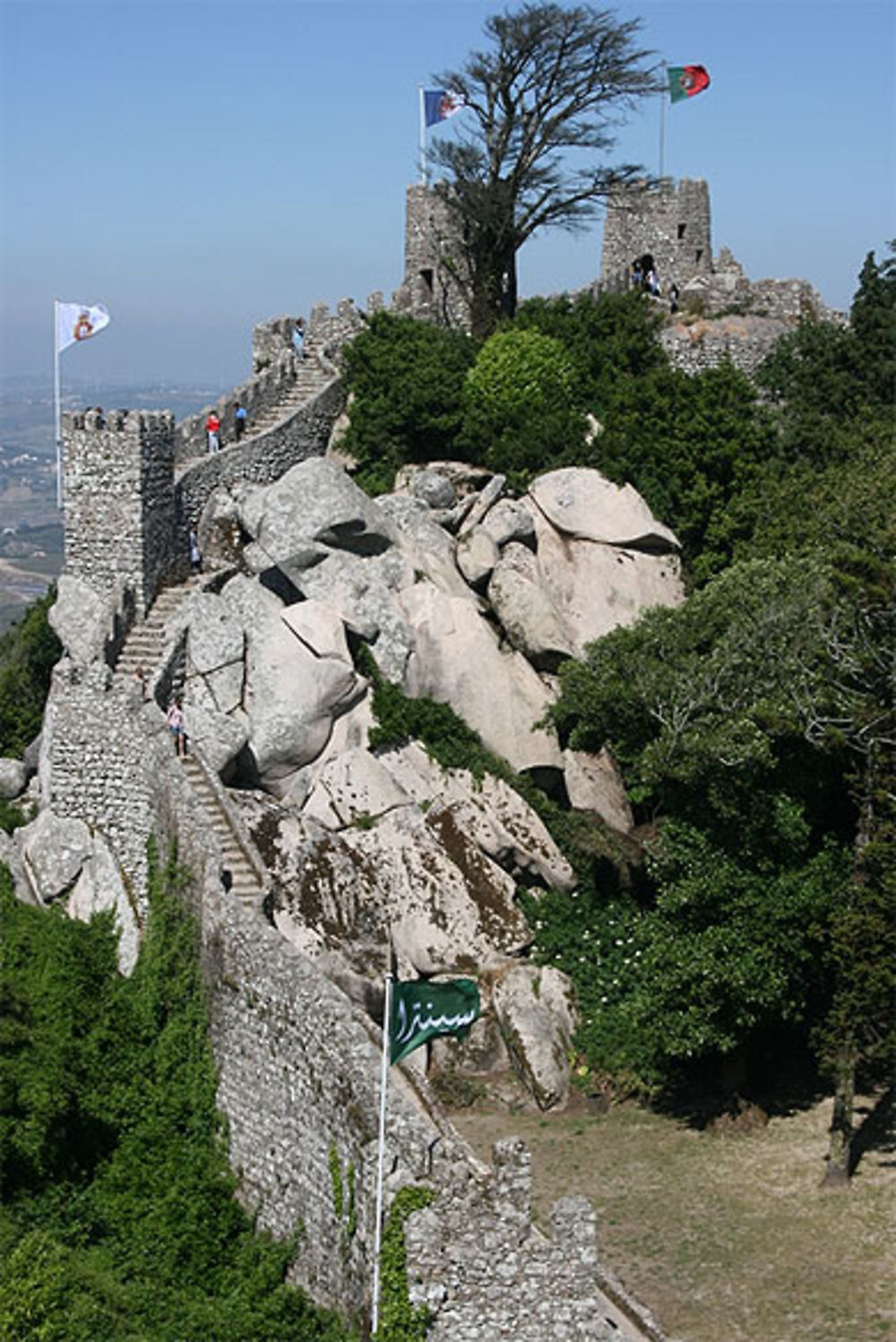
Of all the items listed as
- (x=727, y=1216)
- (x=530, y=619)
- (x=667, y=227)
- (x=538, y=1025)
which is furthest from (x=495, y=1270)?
(x=667, y=227)

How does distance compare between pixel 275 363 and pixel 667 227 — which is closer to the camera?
pixel 275 363

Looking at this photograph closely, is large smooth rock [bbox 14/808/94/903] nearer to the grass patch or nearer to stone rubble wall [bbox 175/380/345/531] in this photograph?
stone rubble wall [bbox 175/380/345/531]

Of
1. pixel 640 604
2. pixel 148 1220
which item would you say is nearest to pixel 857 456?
pixel 640 604

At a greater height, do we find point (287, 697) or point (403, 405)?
point (403, 405)

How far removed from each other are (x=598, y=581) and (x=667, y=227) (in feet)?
48.0

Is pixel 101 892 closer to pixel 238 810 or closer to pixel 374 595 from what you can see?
pixel 238 810

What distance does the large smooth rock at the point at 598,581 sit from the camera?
116 ft

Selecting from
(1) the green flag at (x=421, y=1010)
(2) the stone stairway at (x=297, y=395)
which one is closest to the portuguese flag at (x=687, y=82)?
(2) the stone stairway at (x=297, y=395)

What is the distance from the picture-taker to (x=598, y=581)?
118 ft

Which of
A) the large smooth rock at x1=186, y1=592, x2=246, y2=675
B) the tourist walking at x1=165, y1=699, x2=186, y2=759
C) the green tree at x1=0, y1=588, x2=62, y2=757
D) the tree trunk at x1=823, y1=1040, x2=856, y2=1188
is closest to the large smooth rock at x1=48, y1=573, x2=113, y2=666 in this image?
the large smooth rock at x1=186, y1=592, x2=246, y2=675

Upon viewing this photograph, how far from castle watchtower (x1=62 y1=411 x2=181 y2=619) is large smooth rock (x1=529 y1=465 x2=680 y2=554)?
24.6 feet

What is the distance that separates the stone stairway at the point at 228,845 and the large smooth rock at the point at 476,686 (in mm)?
4657

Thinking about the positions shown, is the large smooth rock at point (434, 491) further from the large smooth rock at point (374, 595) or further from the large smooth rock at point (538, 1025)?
the large smooth rock at point (538, 1025)

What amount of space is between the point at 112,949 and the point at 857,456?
1618 cm
